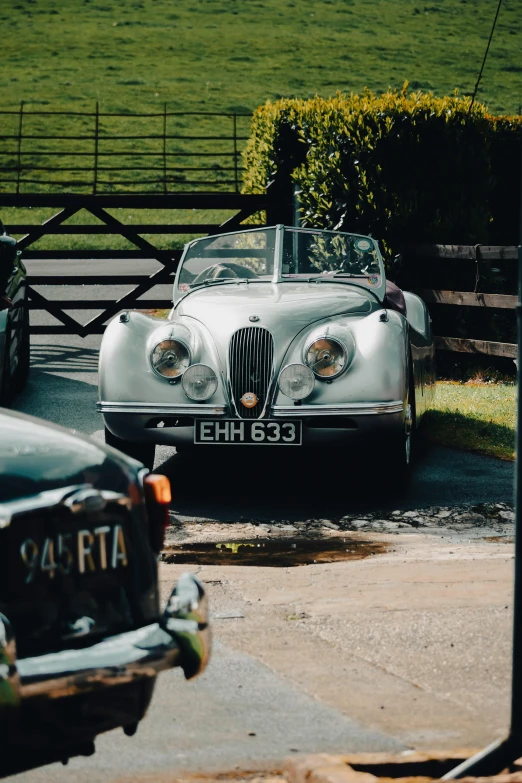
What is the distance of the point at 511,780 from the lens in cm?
336

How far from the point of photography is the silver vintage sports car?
782 cm

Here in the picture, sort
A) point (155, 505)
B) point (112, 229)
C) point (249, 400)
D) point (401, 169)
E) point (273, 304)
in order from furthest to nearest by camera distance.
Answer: point (112, 229), point (401, 169), point (273, 304), point (249, 400), point (155, 505)

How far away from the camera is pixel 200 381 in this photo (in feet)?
25.8

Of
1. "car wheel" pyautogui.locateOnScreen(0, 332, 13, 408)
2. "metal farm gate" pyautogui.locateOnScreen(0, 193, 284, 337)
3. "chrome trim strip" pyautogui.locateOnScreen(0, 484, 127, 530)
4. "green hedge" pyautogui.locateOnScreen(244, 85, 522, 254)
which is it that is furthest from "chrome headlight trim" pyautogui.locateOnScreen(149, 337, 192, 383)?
"metal farm gate" pyautogui.locateOnScreen(0, 193, 284, 337)

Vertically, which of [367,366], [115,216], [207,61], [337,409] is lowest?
[115,216]

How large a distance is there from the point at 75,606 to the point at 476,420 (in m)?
7.54

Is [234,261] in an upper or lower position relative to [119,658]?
upper

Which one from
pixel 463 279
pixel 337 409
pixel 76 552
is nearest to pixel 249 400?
pixel 337 409

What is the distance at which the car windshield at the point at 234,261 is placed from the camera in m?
9.30

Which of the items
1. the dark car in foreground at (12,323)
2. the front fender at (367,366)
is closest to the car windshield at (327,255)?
the front fender at (367,366)

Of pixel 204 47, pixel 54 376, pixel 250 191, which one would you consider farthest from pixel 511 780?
pixel 204 47

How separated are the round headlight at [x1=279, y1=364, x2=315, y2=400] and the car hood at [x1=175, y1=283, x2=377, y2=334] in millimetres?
345

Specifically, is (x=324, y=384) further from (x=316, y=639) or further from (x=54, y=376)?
(x=54, y=376)

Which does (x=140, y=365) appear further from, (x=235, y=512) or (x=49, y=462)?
(x=49, y=462)
